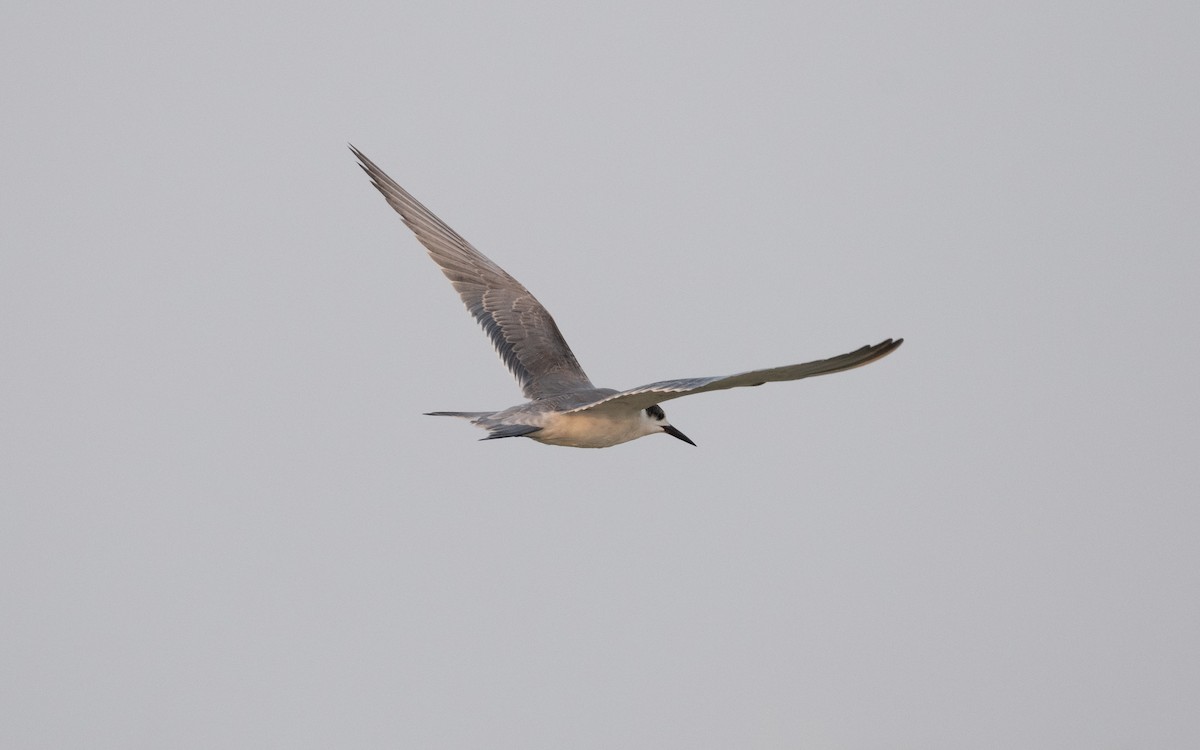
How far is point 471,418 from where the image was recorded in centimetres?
964

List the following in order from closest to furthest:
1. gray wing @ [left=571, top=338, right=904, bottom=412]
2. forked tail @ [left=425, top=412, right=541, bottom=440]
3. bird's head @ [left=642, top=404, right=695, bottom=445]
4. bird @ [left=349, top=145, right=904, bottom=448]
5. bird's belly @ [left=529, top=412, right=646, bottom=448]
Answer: gray wing @ [left=571, top=338, right=904, bottom=412]
bird @ [left=349, top=145, right=904, bottom=448]
forked tail @ [left=425, top=412, right=541, bottom=440]
bird's belly @ [left=529, top=412, right=646, bottom=448]
bird's head @ [left=642, top=404, right=695, bottom=445]

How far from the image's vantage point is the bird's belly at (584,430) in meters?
9.52

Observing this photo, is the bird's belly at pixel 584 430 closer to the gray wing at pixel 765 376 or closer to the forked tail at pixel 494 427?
the forked tail at pixel 494 427

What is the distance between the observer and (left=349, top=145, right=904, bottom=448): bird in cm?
763

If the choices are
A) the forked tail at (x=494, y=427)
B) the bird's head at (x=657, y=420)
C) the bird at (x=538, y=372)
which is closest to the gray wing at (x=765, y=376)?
the bird at (x=538, y=372)

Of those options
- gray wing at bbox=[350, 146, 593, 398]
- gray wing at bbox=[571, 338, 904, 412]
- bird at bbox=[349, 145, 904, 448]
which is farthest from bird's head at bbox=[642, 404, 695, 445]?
gray wing at bbox=[571, 338, 904, 412]

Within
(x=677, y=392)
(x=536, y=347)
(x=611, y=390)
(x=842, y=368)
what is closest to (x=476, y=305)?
(x=536, y=347)

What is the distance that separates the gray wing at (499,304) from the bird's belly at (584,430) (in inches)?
39.4

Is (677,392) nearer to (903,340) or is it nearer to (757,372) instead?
(757,372)

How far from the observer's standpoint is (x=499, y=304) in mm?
11883

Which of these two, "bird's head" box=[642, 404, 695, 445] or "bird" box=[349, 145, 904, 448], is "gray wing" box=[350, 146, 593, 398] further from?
"bird's head" box=[642, 404, 695, 445]

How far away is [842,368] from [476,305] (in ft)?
18.2

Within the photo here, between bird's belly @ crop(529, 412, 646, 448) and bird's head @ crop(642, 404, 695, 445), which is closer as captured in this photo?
bird's belly @ crop(529, 412, 646, 448)

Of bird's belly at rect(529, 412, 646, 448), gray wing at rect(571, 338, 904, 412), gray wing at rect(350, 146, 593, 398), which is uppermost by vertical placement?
gray wing at rect(350, 146, 593, 398)
